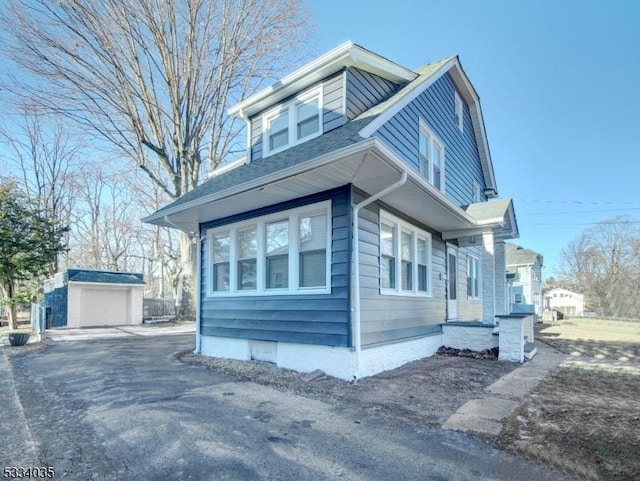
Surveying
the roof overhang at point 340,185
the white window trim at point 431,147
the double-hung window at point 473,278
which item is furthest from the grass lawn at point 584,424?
the double-hung window at point 473,278

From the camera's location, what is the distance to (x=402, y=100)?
747 centimetres

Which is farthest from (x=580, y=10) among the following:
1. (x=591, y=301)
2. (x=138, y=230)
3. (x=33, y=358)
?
(x=591, y=301)

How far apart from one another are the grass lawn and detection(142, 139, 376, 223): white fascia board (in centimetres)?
341

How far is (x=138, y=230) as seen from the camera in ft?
100

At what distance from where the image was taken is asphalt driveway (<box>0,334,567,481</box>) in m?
2.89

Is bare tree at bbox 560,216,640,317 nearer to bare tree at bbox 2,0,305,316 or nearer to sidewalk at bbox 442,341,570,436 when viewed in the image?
sidewalk at bbox 442,341,570,436

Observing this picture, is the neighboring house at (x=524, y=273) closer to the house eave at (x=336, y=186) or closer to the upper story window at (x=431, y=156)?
the upper story window at (x=431, y=156)

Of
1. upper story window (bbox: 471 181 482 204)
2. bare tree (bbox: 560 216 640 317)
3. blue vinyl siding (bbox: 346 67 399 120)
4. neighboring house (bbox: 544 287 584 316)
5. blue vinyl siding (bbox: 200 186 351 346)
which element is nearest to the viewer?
blue vinyl siding (bbox: 200 186 351 346)

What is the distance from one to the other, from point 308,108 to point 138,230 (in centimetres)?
2679

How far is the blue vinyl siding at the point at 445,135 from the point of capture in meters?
7.63

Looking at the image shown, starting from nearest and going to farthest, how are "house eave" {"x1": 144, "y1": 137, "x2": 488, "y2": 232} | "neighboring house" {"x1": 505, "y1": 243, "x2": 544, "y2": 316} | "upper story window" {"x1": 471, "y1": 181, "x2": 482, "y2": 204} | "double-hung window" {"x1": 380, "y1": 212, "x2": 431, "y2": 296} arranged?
1. "house eave" {"x1": 144, "y1": 137, "x2": 488, "y2": 232}
2. "double-hung window" {"x1": 380, "y1": 212, "x2": 431, "y2": 296}
3. "upper story window" {"x1": 471, "y1": 181, "x2": 482, "y2": 204}
4. "neighboring house" {"x1": 505, "y1": 243, "x2": 544, "y2": 316}

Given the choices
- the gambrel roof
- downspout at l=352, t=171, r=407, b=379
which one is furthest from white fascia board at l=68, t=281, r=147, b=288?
downspout at l=352, t=171, r=407, b=379

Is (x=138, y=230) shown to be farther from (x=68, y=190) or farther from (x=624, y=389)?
(x=624, y=389)

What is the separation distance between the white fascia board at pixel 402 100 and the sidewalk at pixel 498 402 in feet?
12.7
